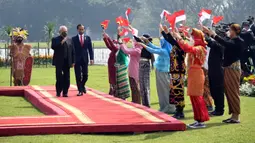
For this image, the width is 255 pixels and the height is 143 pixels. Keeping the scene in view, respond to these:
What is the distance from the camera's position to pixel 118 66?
43.4 feet

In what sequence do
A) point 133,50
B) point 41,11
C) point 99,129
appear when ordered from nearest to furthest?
point 99,129 < point 133,50 < point 41,11

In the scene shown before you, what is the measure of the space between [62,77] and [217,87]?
3.53m

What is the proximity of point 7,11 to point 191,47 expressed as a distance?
75484 mm

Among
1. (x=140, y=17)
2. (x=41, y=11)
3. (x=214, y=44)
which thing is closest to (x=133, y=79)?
(x=214, y=44)

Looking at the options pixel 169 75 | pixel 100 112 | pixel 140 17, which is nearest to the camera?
pixel 100 112

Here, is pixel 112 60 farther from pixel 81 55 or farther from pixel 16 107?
pixel 16 107

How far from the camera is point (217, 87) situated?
1113 cm

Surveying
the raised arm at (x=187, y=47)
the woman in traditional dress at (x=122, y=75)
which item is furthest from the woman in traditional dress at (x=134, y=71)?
the raised arm at (x=187, y=47)

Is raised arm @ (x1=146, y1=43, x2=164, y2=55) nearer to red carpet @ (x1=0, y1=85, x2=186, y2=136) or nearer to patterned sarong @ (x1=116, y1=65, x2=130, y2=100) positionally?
red carpet @ (x1=0, y1=85, x2=186, y2=136)

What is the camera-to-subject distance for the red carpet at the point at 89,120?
345 inches

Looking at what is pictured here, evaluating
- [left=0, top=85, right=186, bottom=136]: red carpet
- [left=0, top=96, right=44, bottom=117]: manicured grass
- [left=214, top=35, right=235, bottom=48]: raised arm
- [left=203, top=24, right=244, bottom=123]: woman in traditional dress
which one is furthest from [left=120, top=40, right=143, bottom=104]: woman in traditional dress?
[left=214, top=35, right=235, bottom=48]: raised arm

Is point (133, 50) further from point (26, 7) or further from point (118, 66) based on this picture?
point (26, 7)

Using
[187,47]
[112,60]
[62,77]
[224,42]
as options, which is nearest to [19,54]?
[62,77]

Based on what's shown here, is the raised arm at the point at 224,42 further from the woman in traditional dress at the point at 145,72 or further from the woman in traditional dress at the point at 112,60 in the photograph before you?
the woman in traditional dress at the point at 112,60
